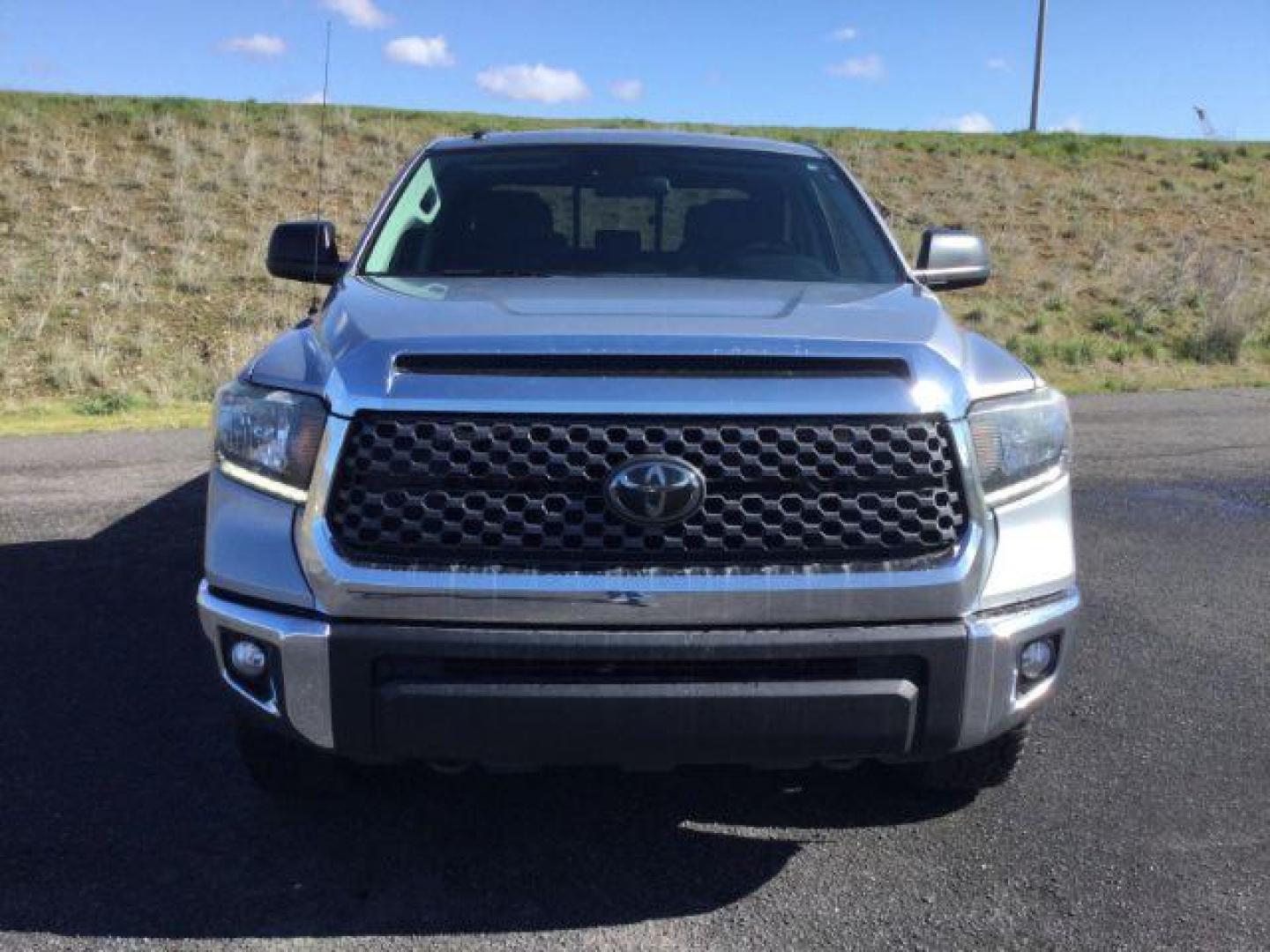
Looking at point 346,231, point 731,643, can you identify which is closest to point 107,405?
point 731,643

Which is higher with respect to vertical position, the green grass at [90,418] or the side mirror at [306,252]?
the side mirror at [306,252]

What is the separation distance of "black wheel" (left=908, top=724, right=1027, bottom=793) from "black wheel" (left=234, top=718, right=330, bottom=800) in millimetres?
1522

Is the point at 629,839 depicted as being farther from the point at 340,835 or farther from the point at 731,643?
the point at 731,643

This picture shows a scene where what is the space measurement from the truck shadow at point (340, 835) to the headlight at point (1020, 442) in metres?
0.99

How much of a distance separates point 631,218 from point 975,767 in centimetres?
211

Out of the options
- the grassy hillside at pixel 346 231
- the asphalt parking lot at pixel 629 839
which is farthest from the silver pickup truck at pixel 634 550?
the grassy hillside at pixel 346 231

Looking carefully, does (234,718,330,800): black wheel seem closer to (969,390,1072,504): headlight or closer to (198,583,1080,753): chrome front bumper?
(198,583,1080,753): chrome front bumper

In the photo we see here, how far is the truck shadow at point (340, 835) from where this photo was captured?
2975 millimetres

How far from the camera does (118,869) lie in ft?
10.3

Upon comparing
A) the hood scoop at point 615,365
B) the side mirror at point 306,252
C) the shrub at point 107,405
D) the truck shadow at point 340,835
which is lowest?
the shrub at point 107,405

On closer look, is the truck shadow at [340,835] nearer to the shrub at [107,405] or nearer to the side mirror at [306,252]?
the side mirror at [306,252]

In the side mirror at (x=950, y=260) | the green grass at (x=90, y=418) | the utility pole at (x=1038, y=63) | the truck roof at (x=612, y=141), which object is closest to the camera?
the side mirror at (x=950, y=260)

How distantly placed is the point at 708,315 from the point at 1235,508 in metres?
5.61

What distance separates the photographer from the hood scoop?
2.84 meters
